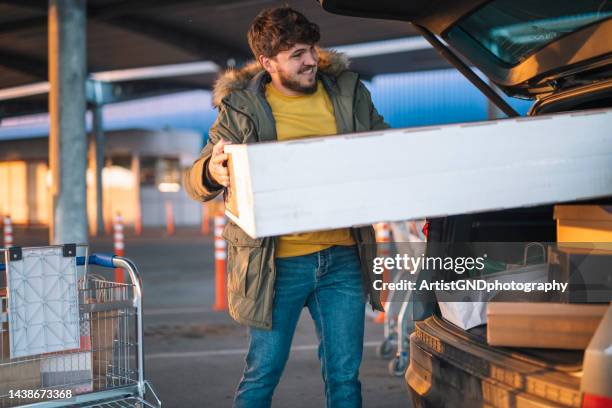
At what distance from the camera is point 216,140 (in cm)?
288

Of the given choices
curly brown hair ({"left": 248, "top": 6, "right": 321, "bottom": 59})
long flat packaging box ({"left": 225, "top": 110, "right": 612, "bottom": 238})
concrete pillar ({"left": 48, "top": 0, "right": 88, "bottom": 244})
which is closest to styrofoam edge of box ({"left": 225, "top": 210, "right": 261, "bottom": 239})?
long flat packaging box ({"left": 225, "top": 110, "right": 612, "bottom": 238})

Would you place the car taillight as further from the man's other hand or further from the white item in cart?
the white item in cart

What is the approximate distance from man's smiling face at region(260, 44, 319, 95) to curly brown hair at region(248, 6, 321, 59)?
0.07 feet

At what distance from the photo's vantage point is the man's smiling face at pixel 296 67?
282 centimetres

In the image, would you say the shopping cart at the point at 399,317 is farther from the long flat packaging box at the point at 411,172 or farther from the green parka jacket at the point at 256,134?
the long flat packaging box at the point at 411,172

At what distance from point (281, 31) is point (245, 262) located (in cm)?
82

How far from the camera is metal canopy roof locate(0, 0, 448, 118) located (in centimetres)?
1518

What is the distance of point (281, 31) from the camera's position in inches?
109

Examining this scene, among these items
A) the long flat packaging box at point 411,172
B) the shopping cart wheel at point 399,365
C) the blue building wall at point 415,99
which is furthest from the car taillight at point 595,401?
the blue building wall at point 415,99

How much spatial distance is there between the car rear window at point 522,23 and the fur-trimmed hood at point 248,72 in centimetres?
78

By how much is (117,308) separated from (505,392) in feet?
5.60

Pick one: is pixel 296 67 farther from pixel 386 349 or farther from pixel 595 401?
pixel 386 349

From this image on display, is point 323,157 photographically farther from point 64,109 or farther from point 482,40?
point 64,109

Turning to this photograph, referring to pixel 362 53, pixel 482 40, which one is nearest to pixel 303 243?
pixel 482 40
